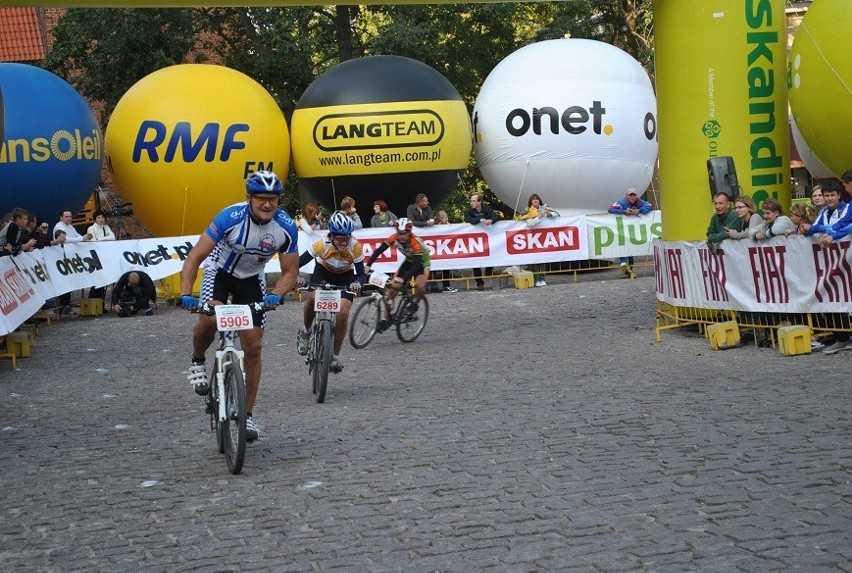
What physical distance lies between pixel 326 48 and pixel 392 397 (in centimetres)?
2675

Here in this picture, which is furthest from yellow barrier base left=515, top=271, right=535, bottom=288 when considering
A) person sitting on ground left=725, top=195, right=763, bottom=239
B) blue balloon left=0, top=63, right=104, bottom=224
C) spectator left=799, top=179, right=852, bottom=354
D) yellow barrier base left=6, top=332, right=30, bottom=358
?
spectator left=799, top=179, right=852, bottom=354

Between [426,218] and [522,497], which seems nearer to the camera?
[522,497]

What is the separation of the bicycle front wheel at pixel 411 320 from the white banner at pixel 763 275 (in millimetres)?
3142

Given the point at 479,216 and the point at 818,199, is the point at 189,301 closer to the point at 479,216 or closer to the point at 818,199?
the point at 818,199

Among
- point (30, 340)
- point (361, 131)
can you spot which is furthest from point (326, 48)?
point (30, 340)

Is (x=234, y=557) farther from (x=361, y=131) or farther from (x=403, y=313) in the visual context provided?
(x=361, y=131)

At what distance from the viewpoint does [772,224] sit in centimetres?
1412

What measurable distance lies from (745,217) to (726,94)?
5.79ft

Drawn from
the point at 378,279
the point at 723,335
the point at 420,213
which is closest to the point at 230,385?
the point at 378,279

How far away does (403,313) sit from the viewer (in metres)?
16.5

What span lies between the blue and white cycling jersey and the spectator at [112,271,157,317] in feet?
Result: 44.4

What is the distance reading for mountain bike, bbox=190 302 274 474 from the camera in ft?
27.2

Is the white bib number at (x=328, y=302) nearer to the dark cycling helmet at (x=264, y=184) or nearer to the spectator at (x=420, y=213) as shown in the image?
the dark cycling helmet at (x=264, y=184)

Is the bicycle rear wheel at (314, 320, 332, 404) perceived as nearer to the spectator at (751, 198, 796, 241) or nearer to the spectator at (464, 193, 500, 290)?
the spectator at (751, 198, 796, 241)
